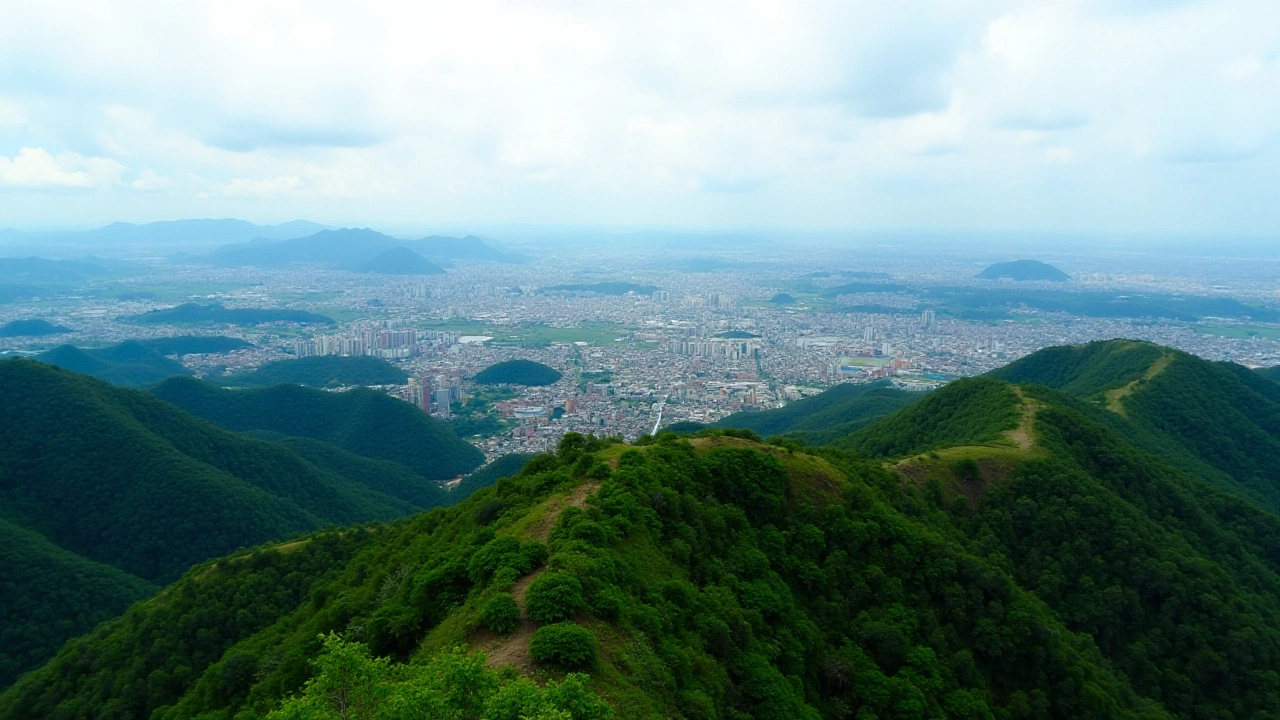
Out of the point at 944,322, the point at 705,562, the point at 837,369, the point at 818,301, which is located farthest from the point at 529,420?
the point at 818,301

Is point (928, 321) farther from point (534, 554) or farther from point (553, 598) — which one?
point (553, 598)

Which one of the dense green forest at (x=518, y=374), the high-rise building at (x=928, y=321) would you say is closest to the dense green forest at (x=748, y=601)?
the dense green forest at (x=518, y=374)

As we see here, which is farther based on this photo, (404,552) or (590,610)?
(404,552)

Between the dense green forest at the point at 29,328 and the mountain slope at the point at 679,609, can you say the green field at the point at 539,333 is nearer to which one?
the dense green forest at the point at 29,328

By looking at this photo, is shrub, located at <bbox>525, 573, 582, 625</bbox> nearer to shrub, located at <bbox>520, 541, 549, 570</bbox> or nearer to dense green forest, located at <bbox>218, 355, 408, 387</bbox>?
shrub, located at <bbox>520, 541, 549, 570</bbox>

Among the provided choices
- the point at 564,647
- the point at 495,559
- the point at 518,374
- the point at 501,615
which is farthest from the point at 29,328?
the point at 564,647

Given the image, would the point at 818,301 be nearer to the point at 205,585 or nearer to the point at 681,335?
the point at 681,335

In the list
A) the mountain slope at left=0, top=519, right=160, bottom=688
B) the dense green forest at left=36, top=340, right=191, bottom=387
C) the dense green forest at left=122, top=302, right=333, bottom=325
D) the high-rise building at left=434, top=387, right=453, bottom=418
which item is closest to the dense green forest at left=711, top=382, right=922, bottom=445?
the high-rise building at left=434, top=387, right=453, bottom=418
